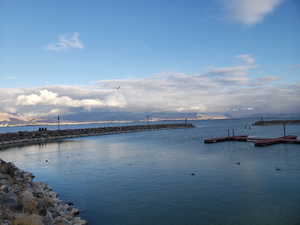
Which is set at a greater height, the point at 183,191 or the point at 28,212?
the point at 28,212

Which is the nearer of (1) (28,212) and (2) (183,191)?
(1) (28,212)

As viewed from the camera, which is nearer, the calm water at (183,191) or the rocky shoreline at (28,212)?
the rocky shoreline at (28,212)

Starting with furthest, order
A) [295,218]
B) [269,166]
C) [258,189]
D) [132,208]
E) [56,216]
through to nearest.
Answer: [269,166]
[258,189]
[132,208]
[295,218]
[56,216]

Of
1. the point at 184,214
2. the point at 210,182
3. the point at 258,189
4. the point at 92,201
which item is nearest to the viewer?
the point at 184,214

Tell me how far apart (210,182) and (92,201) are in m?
10.0

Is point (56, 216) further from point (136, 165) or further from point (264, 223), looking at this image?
point (136, 165)

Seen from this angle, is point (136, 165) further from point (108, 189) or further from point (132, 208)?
point (132, 208)

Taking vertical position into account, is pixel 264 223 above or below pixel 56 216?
below

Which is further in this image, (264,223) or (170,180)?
(170,180)

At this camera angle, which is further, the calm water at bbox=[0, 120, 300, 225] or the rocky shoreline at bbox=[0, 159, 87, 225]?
the calm water at bbox=[0, 120, 300, 225]

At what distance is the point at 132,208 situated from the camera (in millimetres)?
15023

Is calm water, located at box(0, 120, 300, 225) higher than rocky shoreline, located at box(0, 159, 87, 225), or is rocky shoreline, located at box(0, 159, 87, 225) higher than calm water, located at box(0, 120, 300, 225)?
rocky shoreline, located at box(0, 159, 87, 225)

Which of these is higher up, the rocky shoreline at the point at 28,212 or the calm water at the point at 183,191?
the rocky shoreline at the point at 28,212

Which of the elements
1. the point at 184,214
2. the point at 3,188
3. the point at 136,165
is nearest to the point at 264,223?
the point at 184,214
